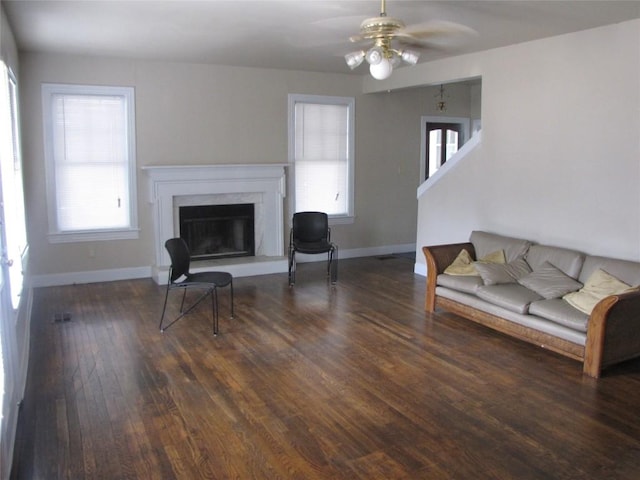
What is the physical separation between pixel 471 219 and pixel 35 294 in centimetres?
488

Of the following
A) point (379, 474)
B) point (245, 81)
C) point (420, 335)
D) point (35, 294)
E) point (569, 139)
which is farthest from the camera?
point (245, 81)

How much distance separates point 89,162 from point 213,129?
5.00 feet

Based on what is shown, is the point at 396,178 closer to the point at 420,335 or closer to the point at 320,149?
the point at 320,149

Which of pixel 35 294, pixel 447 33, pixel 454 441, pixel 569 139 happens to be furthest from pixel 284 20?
pixel 35 294

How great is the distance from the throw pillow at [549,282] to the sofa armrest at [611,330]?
616 millimetres

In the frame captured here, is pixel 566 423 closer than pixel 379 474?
No

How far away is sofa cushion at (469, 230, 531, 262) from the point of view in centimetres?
549

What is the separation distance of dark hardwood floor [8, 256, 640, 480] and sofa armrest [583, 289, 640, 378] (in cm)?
13

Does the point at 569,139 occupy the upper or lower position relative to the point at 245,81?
lower

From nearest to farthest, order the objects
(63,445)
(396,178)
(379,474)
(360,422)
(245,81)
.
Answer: (379,474)
(63,445)
(360,422)
(245,81)
(396,178)

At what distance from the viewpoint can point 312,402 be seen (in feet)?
11.9

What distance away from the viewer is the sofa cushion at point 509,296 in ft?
15.2

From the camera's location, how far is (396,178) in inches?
340

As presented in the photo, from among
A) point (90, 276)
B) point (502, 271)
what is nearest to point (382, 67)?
point (502, 271)
